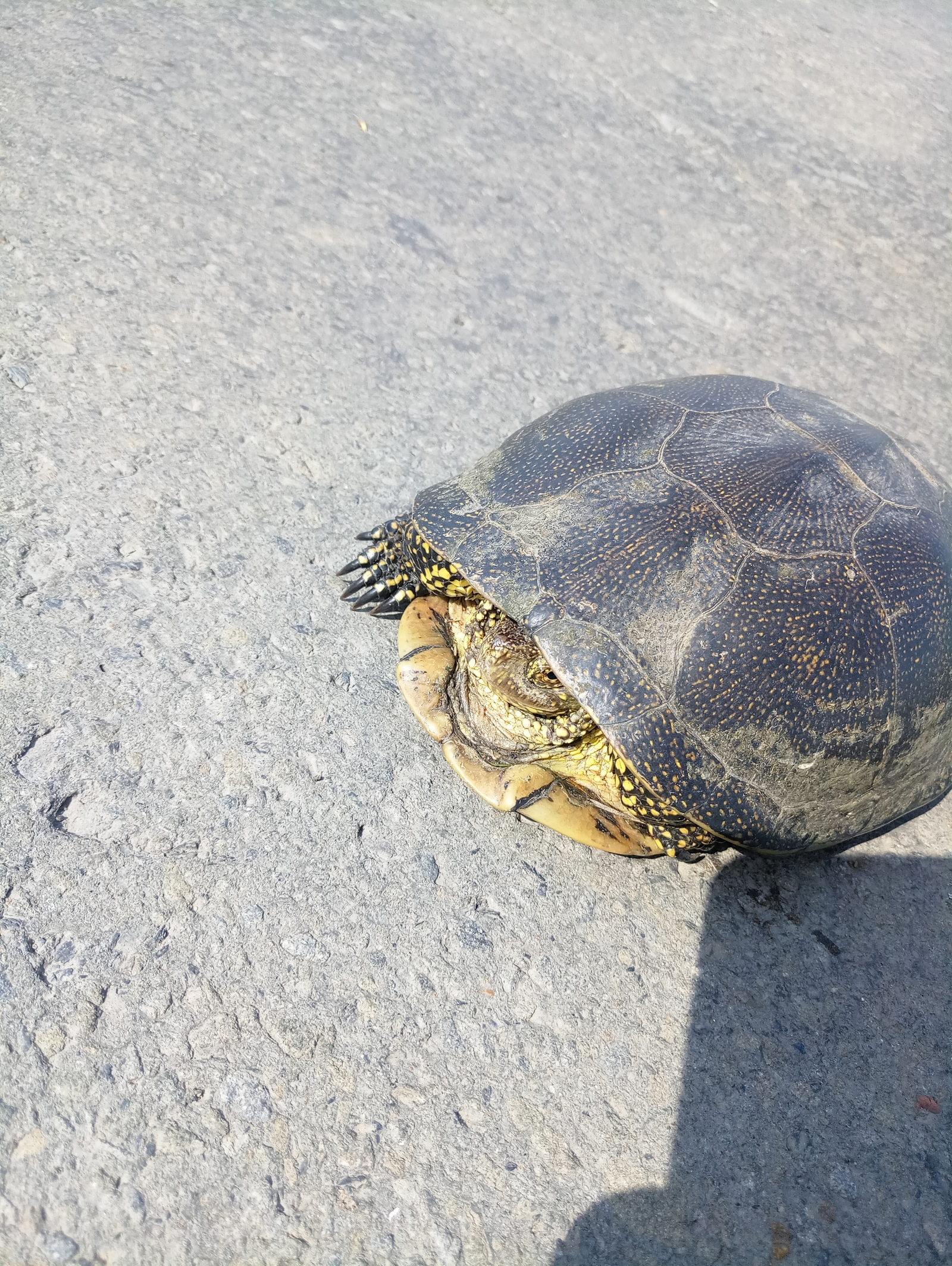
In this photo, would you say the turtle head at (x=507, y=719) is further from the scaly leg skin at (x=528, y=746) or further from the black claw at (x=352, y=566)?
the black claw at (x=352, y=566)

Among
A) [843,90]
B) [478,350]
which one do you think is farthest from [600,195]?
[843,90]

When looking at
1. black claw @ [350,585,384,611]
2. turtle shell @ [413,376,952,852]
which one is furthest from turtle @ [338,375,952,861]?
black claw @ [350,585,384,611]

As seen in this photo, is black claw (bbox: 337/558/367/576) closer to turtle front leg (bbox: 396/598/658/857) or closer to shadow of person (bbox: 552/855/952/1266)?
turtle front leg (bbox: 396/598/658/857)

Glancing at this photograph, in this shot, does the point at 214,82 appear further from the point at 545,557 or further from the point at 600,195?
the point at 545,557

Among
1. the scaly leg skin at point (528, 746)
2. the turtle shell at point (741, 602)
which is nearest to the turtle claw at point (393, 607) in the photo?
A: the scaly leg skin at point (528, 746)

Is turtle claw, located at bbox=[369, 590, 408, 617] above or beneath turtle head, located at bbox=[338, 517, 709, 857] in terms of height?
beneath

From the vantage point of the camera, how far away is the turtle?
6.89 ft

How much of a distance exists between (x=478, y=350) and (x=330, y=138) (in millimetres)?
1571

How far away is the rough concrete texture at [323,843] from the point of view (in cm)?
179

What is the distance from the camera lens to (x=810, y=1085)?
209cm

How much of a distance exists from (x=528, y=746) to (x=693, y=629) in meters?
0.57

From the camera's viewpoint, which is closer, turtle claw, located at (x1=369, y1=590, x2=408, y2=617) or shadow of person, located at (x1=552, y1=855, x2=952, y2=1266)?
shadow of person, located at (x1=552, y1=855, x2=952, y2=1266)

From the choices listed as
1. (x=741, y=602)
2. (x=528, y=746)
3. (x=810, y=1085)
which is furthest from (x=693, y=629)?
(x=810, y=1085)

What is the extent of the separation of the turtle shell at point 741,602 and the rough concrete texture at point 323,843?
0.41 m
